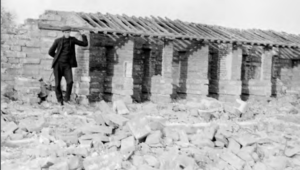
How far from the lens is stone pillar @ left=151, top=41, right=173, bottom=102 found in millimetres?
14875

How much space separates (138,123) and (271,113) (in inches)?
247

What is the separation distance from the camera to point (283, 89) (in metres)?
18.8

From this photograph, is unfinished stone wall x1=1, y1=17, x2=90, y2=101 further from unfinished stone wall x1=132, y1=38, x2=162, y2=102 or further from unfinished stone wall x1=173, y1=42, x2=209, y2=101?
unfinished stone wall x1=173, y1=42, x2=209, y2=101

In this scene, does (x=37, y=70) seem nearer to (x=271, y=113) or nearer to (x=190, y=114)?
(x=190, y=114)

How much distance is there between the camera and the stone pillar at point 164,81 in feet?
48.8

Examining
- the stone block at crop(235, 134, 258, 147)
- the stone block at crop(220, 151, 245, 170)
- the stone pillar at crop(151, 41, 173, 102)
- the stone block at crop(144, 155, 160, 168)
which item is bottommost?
the stone block at crop(220, 151, 245, 170)

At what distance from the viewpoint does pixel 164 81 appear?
1503 centimetres

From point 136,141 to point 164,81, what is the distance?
24.0 feet

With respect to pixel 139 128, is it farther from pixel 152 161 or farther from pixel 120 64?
pixel 120 64

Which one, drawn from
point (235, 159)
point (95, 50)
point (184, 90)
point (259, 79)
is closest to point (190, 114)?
point (235, 159)

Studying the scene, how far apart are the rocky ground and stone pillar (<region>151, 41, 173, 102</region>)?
421 centimetres

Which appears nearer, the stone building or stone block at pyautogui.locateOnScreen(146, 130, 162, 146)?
stone block at pyautogui.locateOnScreen(146, 130, 162, 146)

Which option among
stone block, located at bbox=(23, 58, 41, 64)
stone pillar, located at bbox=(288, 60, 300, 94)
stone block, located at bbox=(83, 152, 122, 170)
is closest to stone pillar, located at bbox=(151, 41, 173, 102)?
stone block, located at bbox=(23, 58, 41, 64)

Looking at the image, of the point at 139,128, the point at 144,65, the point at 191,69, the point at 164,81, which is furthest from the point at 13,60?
the point at 191,69
